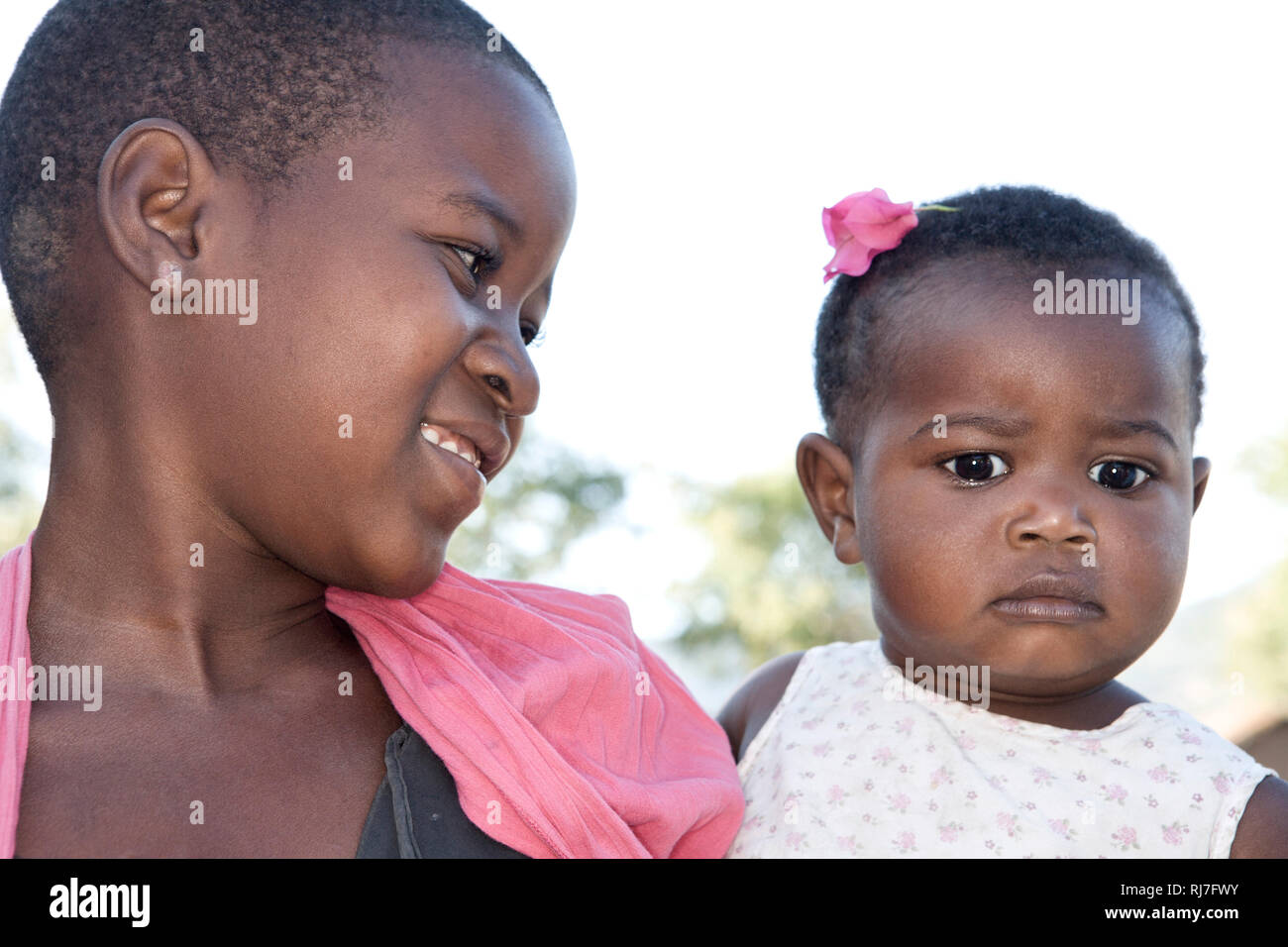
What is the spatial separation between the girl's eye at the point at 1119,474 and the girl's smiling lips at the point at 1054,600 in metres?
0.22

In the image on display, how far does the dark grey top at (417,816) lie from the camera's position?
65.7 inches

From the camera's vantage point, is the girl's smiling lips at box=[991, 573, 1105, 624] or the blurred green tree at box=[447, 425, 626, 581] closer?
the girl's smiling lips at box=[991, 573, 1105, 624]

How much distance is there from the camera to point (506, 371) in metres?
1.79

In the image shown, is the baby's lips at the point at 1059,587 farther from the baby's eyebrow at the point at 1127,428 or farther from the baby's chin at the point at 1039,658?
the baby's eyebrow at the point at 1127,428

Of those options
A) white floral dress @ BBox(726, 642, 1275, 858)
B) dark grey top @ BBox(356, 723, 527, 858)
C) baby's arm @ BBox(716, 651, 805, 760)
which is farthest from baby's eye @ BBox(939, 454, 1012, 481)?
dark grey top @ BBox(356, 723, 527, 858)

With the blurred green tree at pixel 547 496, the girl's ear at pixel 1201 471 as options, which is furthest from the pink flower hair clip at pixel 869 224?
the blurred green tree at pixel 547 496

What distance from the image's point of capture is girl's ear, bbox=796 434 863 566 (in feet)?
8.17

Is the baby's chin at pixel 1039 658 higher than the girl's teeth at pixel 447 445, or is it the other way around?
the girl's teeth at pixel 447 445

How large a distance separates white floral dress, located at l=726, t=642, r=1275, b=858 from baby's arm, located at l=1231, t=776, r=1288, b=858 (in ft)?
0.06

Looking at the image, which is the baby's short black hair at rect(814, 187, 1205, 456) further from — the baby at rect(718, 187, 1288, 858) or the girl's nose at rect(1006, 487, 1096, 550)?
the girl's nose at rect(1006, 487, 1096, 550)

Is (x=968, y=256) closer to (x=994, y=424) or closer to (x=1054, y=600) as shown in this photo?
(x=994, y=424)
